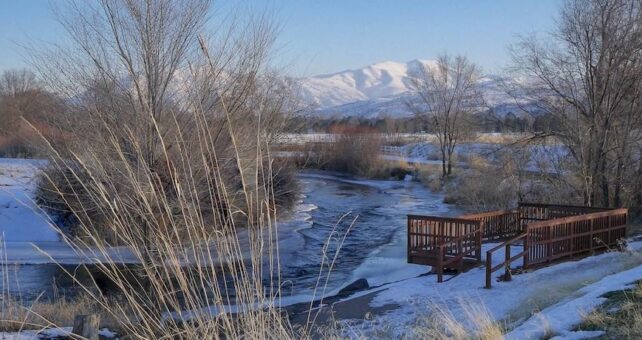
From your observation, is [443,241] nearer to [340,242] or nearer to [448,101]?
[340,242]

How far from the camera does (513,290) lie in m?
11.2

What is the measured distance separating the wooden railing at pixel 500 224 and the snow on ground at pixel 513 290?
54.4 inches

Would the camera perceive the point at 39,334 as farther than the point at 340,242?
No

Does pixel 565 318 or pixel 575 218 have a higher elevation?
pixel 565 318

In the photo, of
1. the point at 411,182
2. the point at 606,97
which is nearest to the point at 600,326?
the point at 606,97

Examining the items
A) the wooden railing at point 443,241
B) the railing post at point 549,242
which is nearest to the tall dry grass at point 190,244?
the wooden railing at point 443,241

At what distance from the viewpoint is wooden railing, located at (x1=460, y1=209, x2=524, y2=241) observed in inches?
623

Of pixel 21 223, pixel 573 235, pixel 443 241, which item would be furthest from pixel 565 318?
pixel 21 223

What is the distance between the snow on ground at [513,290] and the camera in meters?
8.31

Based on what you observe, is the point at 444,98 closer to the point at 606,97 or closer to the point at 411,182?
the point at 411,182

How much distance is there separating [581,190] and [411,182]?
2095 cm

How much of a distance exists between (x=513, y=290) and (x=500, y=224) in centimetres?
524

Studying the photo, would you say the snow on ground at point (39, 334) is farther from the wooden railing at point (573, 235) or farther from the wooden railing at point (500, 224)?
the wooden railing at point (500, 224)

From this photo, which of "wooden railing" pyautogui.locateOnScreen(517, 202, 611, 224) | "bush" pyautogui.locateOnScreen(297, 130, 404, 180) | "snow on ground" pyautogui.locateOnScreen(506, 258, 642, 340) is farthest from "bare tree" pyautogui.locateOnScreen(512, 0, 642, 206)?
"bush" pyautogui.locateOnScreen(297, 130, 404, 180)
